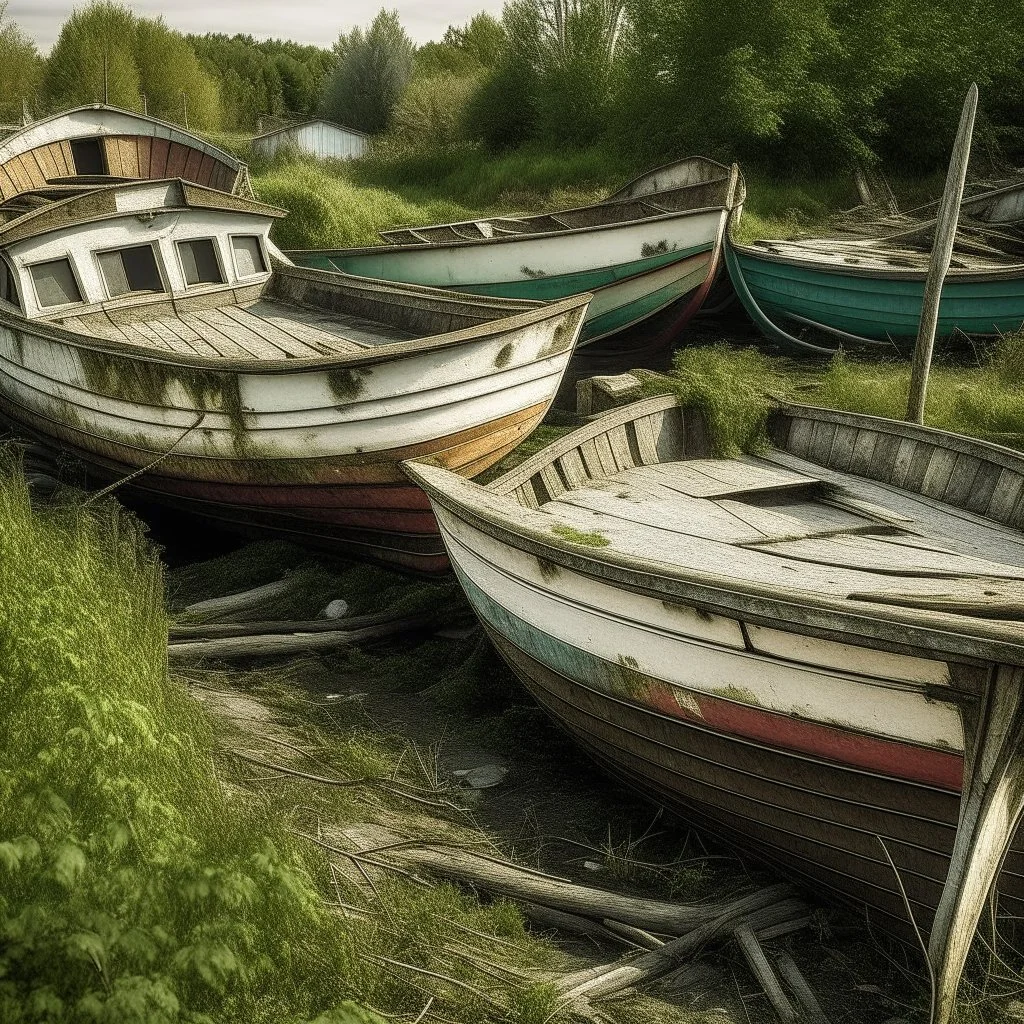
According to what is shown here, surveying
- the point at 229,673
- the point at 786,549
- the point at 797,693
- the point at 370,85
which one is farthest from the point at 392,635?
the point at 370,85

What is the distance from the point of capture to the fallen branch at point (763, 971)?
370 centimetres

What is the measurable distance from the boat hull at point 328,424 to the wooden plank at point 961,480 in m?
3.04

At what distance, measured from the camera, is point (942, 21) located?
67.9 feet

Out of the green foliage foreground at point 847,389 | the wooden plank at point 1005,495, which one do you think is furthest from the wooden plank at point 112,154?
the wooden plank at point 1005,495

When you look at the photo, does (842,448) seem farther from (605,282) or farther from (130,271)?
(130,271)

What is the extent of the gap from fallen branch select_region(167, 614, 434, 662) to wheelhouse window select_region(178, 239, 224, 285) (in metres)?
4.59

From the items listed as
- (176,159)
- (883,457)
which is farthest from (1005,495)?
(176,159)

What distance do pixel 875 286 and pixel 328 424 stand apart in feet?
25.3

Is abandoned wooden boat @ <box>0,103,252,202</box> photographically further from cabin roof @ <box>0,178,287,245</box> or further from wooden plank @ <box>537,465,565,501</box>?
wooden plank @ <box>537,465,565,501</box>

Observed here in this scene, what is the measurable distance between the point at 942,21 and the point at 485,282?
14.4m

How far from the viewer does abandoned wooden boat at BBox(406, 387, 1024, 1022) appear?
337 cm

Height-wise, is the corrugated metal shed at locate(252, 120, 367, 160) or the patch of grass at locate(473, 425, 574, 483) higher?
the corrugated metal shed at locate(252, 120, 367, 160)

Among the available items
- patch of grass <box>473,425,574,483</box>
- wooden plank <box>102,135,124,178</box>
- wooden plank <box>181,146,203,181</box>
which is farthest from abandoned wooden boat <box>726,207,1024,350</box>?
wooden plank <box>102,135,124,178</box>

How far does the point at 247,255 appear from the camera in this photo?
10156mm
